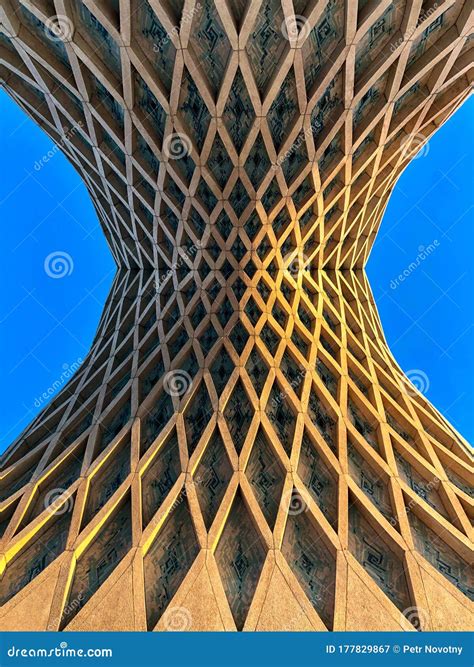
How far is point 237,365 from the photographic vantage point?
48.0 ft

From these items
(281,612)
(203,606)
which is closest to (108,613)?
(203,606)

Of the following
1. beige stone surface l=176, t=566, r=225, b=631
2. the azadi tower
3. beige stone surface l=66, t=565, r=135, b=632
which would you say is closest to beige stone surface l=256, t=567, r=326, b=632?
the azadi tower

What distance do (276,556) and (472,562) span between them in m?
6.14

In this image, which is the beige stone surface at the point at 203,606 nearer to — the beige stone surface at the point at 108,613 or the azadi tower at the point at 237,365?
the azadi tower at the point at 237,365

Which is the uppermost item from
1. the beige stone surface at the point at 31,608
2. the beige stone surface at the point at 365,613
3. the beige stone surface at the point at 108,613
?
the beige stone surface at the point at 365,613

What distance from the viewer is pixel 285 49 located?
1249 cm

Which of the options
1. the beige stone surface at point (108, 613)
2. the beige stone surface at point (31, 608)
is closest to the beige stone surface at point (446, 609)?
the beige stone surface at point (108, 613)

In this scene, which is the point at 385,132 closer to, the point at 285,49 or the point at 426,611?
the point at 285,49

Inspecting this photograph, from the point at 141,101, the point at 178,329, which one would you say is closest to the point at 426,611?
the point at 178,329

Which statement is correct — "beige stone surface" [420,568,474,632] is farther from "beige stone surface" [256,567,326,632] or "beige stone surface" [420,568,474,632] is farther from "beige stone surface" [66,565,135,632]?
"beige stone surface" [66,565,135,632]

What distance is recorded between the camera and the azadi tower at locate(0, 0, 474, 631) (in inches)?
373

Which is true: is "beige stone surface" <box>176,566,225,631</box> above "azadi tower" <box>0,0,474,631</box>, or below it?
below

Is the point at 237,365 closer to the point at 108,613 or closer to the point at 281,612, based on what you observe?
the point at 281,612

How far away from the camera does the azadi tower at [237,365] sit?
9.48 meters
